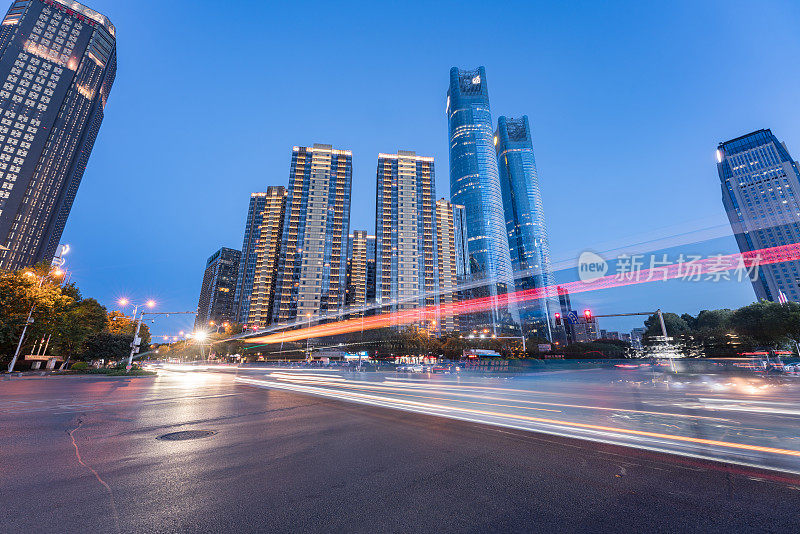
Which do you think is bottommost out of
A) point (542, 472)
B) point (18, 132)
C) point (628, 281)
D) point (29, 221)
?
point (542, 472)

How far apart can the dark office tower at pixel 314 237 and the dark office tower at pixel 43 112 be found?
291ft

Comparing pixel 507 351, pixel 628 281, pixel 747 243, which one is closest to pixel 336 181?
pixel 507 351

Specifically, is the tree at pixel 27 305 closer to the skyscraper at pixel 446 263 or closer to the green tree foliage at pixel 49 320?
the green tree foliage at pixel 49 320

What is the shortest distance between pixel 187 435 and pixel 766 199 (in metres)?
210

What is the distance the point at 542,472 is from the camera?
5.27 m

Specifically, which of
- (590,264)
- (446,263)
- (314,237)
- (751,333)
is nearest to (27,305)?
(590,264)

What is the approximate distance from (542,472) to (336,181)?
149 m

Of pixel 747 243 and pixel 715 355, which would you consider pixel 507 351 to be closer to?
pixel 715 355

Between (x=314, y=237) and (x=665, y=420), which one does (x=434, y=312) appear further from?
(x=665, y=420)

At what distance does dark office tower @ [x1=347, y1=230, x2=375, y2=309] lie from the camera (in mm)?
168462

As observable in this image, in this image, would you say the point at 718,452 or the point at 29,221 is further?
the point at 29,221

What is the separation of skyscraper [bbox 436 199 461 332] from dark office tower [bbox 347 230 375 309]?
127 ft

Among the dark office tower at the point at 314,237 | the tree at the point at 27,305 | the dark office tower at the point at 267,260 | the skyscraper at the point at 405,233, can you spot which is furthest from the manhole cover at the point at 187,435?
the dark office tower at the point at 267,260

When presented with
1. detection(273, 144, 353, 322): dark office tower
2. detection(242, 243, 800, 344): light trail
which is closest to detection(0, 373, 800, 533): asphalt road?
detection(242, 243, 800, 344): light trail
